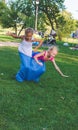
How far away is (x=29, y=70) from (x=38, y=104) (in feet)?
8.59

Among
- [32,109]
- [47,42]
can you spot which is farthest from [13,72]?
[47,42]

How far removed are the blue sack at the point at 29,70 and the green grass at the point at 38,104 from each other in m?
0.19

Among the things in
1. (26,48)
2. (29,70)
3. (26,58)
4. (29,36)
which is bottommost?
(29,70)

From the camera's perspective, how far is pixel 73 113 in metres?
8.41

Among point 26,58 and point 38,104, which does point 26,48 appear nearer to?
point 26,58

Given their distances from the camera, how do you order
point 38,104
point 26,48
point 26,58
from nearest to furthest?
point 38,104 → point 26,58 → point 26,48

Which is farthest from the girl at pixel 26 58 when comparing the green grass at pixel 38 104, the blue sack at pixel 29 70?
the green grass at pixel 38 104

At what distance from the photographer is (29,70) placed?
1130 cm

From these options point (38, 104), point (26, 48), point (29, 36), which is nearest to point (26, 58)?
point (26, 48)

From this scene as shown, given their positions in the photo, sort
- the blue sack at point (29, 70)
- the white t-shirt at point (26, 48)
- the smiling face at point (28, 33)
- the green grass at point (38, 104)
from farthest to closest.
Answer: the white t-shirt at point (26, 48) → the smiling face at point (28, 33) → the blue sack at point (29, 70) → the green grass at point (38, 104)

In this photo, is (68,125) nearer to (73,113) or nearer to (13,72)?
(73,113)

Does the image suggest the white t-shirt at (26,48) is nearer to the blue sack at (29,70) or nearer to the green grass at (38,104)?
the blue sack at (29,70)

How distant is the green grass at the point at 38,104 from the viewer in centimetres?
732

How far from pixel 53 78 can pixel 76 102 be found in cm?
354
